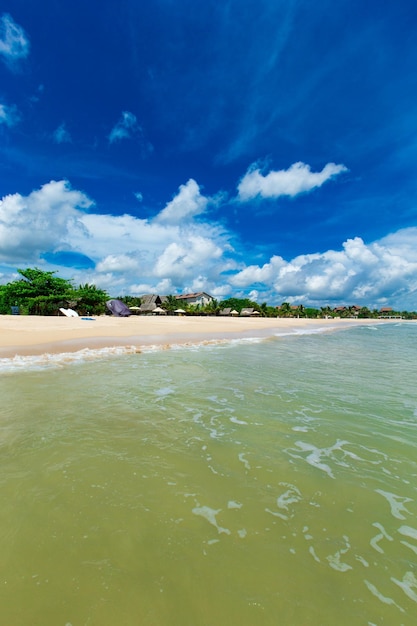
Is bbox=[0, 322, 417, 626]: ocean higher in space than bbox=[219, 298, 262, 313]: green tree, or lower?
lower

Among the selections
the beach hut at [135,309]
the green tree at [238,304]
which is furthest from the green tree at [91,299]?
the green tree at [238,304]

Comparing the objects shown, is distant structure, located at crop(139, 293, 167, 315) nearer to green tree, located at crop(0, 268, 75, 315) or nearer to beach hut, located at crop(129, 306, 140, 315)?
beach hut, located at crop(129, 306, 140, 315)

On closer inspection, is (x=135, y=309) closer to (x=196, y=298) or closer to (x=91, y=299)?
(x=91, y=299)

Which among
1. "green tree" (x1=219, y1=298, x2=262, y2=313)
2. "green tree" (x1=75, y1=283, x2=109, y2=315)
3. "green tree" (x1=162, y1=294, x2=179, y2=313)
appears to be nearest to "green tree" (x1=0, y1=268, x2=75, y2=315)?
"green tree" (x1=75, y1=283, x2=109, y2=315)

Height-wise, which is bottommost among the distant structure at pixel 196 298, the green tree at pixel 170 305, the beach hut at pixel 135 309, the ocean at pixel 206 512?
the ocean at pixel 206 512

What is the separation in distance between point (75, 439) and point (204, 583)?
3210 mm

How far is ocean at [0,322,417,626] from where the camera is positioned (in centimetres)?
210

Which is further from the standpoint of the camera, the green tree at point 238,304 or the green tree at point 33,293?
the green tree at point 238,304

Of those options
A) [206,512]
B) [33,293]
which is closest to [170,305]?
[33,293]

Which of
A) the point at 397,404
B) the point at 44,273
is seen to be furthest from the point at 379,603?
the point at 44,273

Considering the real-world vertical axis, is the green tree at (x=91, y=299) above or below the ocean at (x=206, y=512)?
above

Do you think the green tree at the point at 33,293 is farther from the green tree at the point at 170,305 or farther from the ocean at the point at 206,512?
the ocean at the point at 206,512

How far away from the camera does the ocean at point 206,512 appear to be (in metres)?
2.10

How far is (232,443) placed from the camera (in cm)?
472
